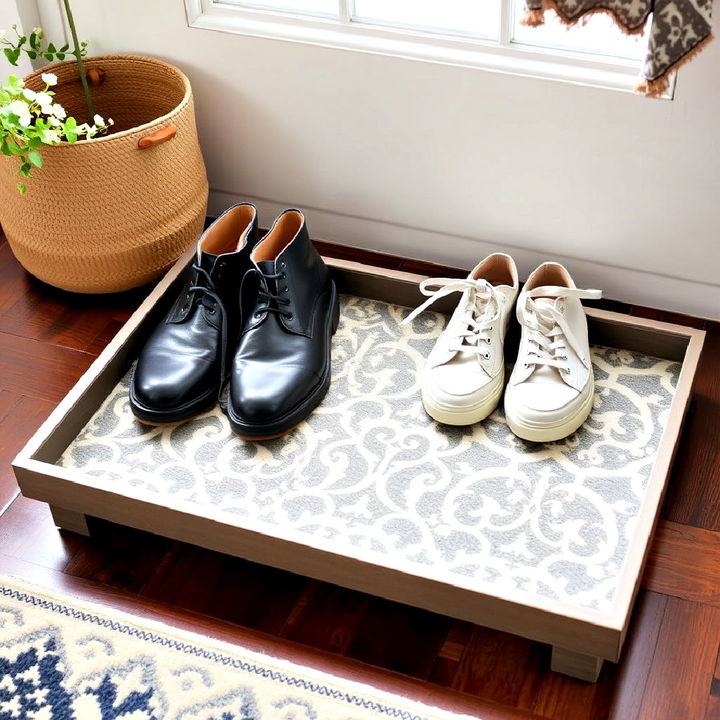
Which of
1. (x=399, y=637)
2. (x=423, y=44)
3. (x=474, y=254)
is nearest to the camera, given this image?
(x=399, y=637)

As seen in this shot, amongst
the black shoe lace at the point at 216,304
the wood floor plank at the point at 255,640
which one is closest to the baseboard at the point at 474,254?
the black shoe lace at the point at 216,304

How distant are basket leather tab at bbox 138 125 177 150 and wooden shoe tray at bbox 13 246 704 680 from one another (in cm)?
26

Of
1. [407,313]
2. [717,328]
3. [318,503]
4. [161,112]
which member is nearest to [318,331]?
[407,313]

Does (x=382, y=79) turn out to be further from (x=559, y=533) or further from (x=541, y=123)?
(x=559, y=533)

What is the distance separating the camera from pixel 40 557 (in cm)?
159

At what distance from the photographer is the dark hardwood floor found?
1400 millimetres

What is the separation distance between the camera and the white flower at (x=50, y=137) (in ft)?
5.65

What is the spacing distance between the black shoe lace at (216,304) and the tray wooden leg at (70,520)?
309 mm

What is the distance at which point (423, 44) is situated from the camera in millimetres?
1831

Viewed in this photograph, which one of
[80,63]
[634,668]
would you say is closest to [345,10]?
[80,63]

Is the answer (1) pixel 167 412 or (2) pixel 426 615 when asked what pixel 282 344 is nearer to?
(1) pixel 167 412

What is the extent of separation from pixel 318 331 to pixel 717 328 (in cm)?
75

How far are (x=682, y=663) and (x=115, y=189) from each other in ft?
3.98

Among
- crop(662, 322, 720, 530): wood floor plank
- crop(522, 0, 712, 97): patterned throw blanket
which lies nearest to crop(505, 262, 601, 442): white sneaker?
crop(662, 322, 720, 530): wood floor plank
